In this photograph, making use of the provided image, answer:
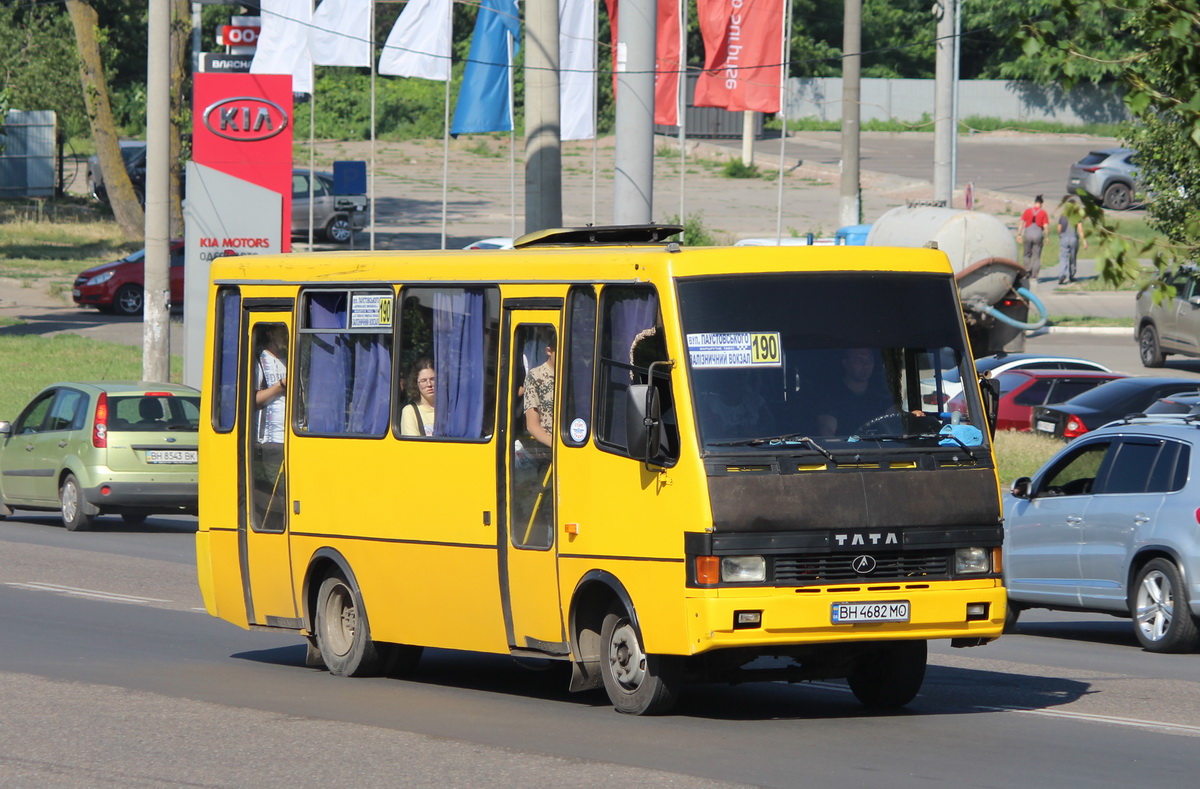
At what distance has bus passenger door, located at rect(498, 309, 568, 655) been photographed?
31.5 feet

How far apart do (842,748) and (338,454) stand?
154 inches

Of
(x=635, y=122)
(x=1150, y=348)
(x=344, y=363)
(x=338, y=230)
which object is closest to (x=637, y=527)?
(x=344, y=363)

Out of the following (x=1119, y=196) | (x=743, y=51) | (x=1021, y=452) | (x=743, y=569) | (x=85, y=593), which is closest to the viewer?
(x=743, y=569)

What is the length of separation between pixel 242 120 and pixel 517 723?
72.3 ft

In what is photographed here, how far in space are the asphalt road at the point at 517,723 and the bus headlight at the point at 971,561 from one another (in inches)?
30.5

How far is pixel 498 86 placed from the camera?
37.9 m

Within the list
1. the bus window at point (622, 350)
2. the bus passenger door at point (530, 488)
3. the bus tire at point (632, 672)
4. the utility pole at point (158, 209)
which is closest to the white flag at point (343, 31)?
the utility pole at point (158, 209)

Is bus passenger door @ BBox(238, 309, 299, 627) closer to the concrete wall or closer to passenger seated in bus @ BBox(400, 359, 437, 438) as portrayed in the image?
passenger seated in bus @ BBox(400, 359, 437, 438)

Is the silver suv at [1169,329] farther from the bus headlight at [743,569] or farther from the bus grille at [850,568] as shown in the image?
the bus headlight at [743,569]

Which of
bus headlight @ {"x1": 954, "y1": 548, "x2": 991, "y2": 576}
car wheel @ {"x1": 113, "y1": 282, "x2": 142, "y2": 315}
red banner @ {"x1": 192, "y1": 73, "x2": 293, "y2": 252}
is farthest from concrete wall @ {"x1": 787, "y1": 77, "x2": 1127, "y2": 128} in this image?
bus headlight @ {"x1": 954, "y1": 548, "x2": 991, "y2": 576}

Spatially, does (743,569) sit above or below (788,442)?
below

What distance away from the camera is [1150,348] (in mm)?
34438

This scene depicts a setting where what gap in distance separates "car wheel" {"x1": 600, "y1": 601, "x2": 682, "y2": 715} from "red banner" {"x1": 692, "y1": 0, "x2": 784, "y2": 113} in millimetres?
28625

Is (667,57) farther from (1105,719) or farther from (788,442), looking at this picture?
(788,442)
